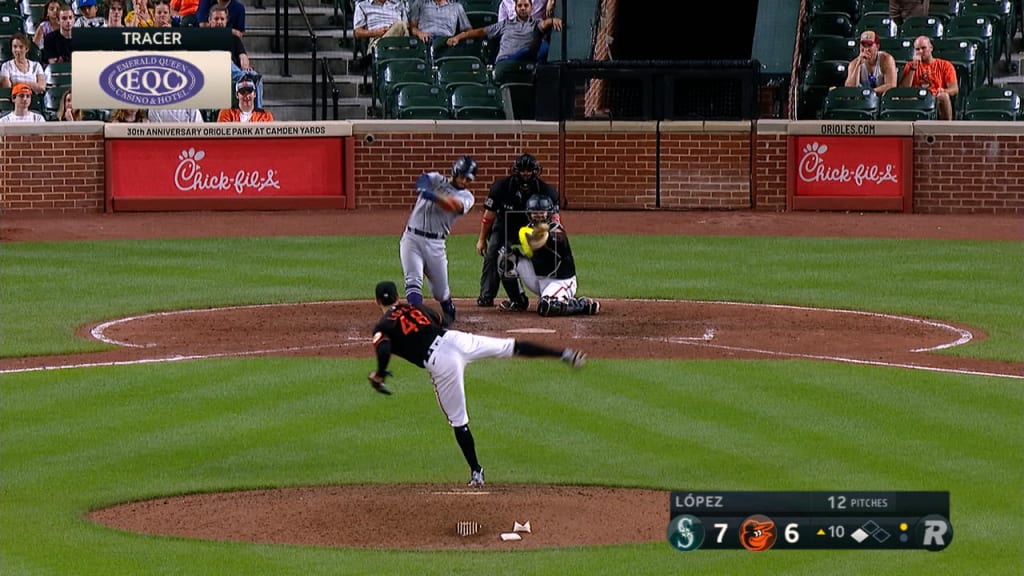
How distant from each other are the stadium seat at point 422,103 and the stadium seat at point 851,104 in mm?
5377

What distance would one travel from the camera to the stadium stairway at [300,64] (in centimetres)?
2997

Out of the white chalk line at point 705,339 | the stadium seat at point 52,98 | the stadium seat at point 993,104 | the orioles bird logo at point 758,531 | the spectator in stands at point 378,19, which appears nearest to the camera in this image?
the orioles bird logo at point 758,531

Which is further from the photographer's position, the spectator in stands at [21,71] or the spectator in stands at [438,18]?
the spectator in stands at [438,18]

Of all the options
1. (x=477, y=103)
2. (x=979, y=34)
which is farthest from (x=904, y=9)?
(x=477, y=103)

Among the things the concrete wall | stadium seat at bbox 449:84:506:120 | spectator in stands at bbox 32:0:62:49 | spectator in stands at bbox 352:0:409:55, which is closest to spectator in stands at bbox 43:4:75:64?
spectator in stands at bbox 32:0:62:49

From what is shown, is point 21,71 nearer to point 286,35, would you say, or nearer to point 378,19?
point 286,35

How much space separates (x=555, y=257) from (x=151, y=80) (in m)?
9.32

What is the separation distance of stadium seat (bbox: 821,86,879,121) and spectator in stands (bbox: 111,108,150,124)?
9.38 m

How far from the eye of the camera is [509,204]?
63.0 ft

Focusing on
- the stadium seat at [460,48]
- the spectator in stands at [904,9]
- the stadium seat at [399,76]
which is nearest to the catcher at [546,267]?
the stadium seat at [399,76]

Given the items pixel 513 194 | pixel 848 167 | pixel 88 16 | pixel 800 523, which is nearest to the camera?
pixel 800 523

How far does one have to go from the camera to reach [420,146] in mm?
26438

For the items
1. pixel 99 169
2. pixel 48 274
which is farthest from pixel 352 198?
pixel 48 274

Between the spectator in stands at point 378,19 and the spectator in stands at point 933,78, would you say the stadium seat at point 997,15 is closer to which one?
the spectator in stands at point 933,78
